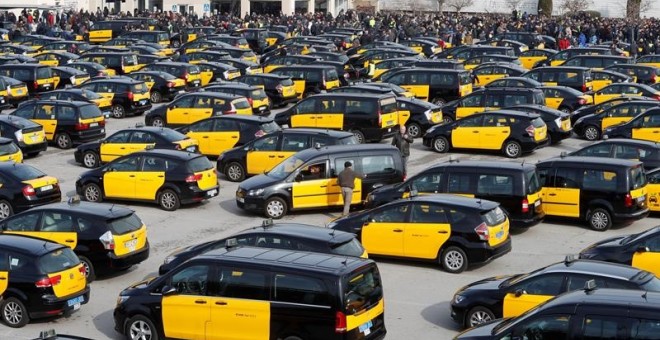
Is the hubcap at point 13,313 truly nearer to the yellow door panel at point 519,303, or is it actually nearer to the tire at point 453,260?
the tire at point 453,260

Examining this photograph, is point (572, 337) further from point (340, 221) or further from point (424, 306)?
point (340, 221)

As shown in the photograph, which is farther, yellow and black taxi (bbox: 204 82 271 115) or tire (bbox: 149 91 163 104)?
tire (bbox: 149 91 163 104)

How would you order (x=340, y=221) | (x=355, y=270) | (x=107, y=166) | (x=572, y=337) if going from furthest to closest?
(x=107, y=166)
(x=340, y=221)
(x=355, y=270)
(x=572, y=337)

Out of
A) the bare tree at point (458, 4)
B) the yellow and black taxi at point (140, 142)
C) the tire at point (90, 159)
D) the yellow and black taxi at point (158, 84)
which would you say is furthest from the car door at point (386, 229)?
the bare tree at point (458, 4)

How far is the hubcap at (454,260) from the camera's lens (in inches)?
797

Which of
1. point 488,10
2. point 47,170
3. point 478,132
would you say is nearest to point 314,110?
point 478,132

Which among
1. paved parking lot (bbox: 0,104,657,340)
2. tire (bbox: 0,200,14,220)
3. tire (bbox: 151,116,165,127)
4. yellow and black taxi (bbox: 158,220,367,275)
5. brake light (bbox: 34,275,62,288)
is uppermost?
yellow and black taxi (bbox: 158,220,367,275)

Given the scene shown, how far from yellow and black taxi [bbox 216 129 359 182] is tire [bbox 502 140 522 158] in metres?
4.69

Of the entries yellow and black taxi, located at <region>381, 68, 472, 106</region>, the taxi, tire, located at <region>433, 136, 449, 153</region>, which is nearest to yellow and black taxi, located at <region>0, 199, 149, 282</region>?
the taxi

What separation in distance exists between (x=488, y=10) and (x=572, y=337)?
75.8 m

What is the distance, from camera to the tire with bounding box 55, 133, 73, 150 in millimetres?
32906

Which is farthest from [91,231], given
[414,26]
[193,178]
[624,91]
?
[414,26]

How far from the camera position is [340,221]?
21391 millimetres

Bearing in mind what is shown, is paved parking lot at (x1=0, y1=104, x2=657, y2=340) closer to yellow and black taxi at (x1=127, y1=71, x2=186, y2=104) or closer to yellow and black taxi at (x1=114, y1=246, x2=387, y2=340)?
yellow and black taxi at (x1=114, y1=246, x2=387, y2=340)
